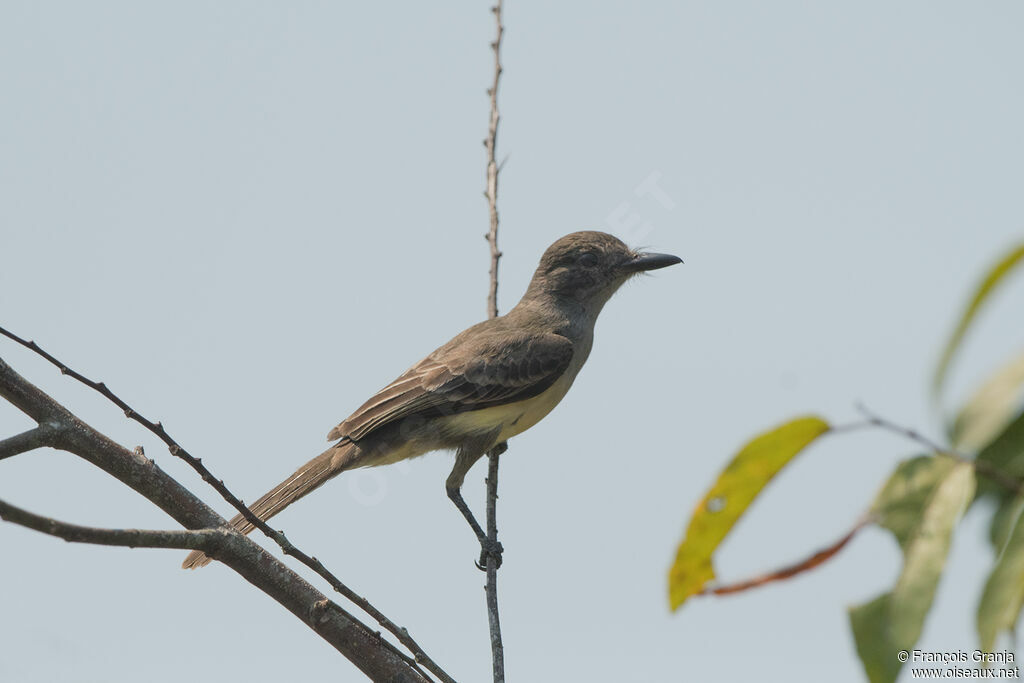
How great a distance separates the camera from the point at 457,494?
729cm

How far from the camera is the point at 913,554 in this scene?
191 centimetres

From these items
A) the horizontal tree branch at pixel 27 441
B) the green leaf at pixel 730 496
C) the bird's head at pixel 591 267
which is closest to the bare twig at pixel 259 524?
the horizontal tree branch at pixel 27 441

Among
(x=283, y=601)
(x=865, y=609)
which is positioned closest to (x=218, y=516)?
(x=283, y=601)

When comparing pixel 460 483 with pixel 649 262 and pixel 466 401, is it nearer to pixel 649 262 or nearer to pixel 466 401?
pixel 466 401

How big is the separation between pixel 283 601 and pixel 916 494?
2.29m

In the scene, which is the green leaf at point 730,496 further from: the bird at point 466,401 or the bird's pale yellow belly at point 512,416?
the bird's pale yellow belly at point 512,416

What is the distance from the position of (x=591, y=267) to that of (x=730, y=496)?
6.16 m

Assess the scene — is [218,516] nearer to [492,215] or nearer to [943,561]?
[943,561]

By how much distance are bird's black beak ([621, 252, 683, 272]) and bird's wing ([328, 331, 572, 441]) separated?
3.26 feet

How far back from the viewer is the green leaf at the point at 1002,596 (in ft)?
5.86

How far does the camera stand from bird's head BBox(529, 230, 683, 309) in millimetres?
8148

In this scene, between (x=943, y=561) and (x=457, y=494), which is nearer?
(x=943, y=561)

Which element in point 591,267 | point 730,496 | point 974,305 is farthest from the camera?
point 591,267

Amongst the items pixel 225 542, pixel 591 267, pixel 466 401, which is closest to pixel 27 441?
pixel 225 542
